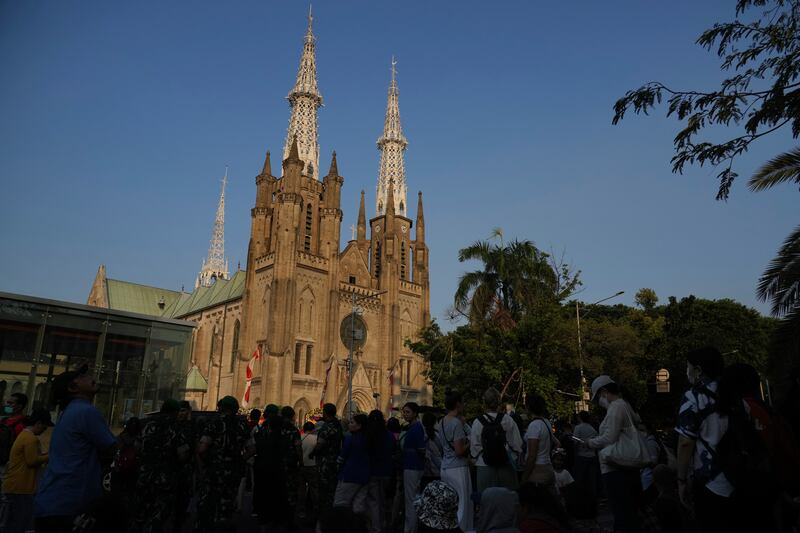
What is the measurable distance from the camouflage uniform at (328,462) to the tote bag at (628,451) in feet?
13.9

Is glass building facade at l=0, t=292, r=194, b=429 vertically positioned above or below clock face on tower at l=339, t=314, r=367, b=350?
below

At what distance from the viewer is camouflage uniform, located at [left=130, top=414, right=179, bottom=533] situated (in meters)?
6.70

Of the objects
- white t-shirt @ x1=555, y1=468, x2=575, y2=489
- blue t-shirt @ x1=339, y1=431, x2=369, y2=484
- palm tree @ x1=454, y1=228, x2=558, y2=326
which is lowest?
white t-shirt @ x1=555, y1=468, x2=575, y2=489

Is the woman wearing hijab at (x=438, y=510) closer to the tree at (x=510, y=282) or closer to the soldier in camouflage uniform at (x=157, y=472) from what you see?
the soldier in camouflage uniform at (x=157, y=472)

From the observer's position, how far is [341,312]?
5159 centimetres

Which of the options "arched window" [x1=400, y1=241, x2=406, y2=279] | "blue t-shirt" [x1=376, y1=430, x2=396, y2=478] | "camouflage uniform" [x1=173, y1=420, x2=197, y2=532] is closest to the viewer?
"camouflage uniform" [x1=173, y1=420, x2=197, y2=532]

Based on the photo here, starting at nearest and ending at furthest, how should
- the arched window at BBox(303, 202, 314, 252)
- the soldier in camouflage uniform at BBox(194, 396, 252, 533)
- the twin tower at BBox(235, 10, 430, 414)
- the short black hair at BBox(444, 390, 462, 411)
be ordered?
the soldier in camouflage uniform at BBox(194, 396, 252, 533), the short black hair at BBox(444, 390, 462, 411), the twin tower at BBox(235, 10, 430, 414), the arched window at BBox(303, 202, 314, 252)

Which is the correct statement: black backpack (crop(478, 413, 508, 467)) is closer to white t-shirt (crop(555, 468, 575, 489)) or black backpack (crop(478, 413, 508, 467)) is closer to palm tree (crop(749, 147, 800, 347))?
white t-shirt (crop(555, 468, 575, 489))

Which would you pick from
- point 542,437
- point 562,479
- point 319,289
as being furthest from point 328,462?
point 319,289

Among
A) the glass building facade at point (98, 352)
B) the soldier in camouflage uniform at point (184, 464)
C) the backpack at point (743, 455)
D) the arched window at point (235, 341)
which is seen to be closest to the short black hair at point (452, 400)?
the soldier in camouflage uniform at point (184, 464)

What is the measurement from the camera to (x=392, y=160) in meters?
66.2

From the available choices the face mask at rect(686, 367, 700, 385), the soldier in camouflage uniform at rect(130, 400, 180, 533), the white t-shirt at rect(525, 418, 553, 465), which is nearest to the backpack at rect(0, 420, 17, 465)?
the soldier in camouflage uniform at rect(130, 400, 180, 533)

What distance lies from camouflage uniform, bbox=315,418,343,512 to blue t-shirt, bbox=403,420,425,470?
3.80 feet

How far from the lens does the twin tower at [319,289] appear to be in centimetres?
4656
